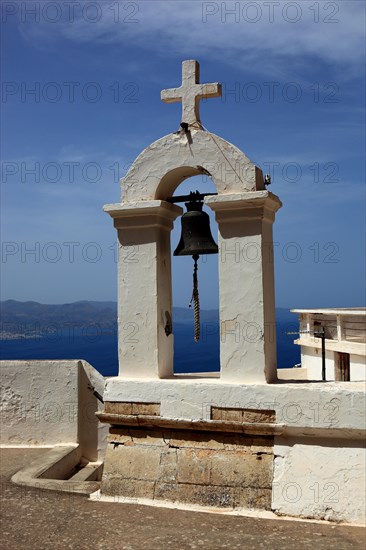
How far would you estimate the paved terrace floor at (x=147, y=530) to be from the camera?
4.21 metres

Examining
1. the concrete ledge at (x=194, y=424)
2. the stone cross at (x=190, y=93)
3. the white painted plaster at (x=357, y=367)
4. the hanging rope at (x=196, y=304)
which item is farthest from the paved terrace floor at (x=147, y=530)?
the white painted plaster at (x=357, y=367)

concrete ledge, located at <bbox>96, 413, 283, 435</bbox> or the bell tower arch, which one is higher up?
the bell tower arch

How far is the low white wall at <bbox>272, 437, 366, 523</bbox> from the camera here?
4.62m

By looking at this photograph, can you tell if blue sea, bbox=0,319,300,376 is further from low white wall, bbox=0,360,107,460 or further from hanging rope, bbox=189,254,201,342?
hanging rope, bbox=189,254,201,342

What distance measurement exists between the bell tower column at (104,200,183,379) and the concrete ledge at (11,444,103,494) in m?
1.17

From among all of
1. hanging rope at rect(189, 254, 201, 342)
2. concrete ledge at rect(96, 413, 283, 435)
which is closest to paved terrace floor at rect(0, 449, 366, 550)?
concrete ledge at rect(96, 413, 283, 435)

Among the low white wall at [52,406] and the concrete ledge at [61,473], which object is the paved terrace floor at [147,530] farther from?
the low white wall at [52,406]

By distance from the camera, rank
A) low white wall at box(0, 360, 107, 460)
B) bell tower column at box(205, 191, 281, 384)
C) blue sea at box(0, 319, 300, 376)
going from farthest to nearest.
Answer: blue sea at box(0, 319, 300, 376)
low white wall at box(0, 360, 107, 460)
bell tower column at box(205, 191, 281, 384)

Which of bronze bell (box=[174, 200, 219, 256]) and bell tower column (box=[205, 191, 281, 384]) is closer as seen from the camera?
bell tower column (box=[205, 191, 281, 384])

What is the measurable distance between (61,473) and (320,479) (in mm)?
3385

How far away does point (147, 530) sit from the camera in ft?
14.7

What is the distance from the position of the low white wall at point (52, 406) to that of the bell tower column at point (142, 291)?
2657 mm

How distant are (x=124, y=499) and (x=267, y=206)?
275cm

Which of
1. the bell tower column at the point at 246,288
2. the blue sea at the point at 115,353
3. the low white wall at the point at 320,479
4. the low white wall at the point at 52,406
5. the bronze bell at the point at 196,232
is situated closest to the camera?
the low white wall at the point at 320,479
